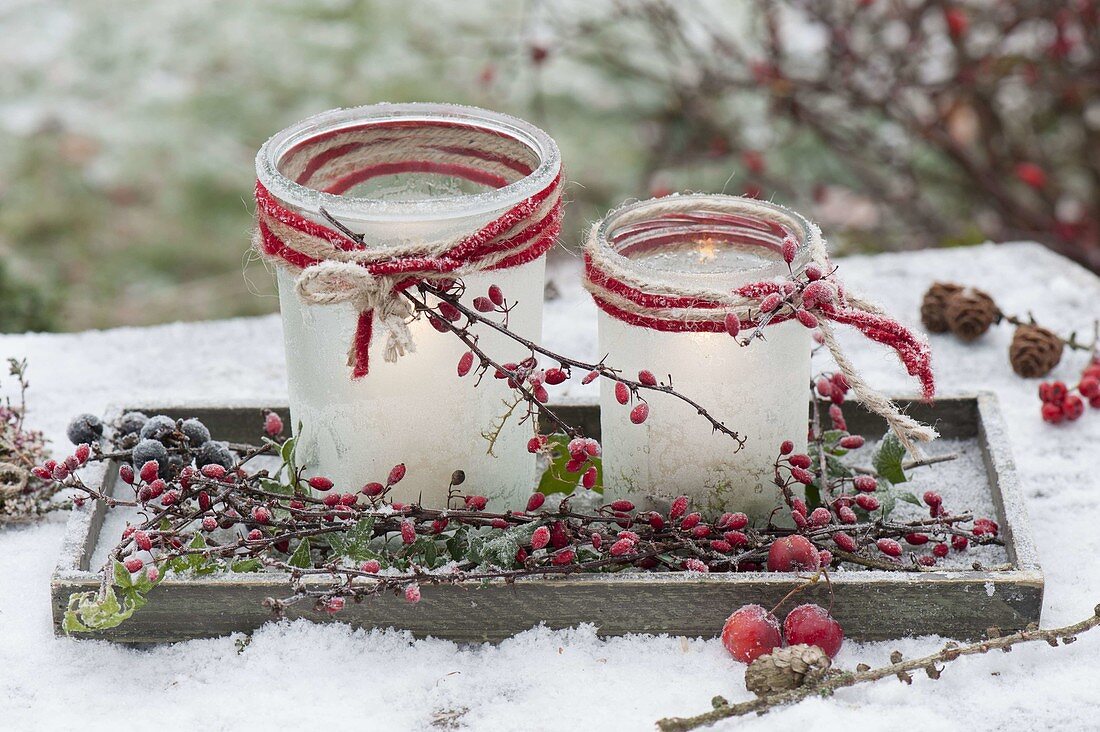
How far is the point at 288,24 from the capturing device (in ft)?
9.96

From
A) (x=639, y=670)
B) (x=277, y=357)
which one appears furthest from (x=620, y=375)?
(x=277, y=357)

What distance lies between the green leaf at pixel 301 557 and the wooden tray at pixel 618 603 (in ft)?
0.09

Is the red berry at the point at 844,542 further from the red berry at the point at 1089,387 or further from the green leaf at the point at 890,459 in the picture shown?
the red berry at the point at 1089,387

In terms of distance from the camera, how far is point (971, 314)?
5.19ft

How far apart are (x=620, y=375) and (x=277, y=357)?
26.5 inches

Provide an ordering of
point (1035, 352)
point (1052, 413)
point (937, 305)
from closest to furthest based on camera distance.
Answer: point (1052, 413), point (1035, 352), point (937, 305)

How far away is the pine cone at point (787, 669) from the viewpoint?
3.06 ft

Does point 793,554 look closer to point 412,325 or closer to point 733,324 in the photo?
point 733,324

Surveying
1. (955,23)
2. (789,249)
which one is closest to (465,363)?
(789,249)

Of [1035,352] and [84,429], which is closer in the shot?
[84,429]

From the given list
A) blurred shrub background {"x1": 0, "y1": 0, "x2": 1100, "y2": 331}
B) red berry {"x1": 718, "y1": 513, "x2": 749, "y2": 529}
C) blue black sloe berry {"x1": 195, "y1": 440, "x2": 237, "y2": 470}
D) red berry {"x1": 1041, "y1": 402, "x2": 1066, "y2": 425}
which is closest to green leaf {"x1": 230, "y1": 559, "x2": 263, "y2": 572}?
blue black sloe berry {"x1": 195, "y1": 440, "x2": 237, "y2": 470}

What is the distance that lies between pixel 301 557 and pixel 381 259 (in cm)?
26

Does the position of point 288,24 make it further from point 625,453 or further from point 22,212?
point 625,453

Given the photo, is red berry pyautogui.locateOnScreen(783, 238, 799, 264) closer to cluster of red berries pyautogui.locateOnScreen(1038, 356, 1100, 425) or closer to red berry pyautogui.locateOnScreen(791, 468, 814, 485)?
red berry pyautogui.locateOnScreen(791, 468, 814, 485)
